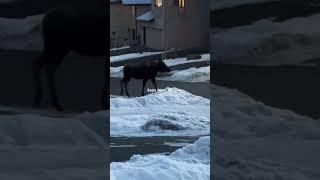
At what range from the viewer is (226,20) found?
418 cm

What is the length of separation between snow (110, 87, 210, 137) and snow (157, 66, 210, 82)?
5755mm

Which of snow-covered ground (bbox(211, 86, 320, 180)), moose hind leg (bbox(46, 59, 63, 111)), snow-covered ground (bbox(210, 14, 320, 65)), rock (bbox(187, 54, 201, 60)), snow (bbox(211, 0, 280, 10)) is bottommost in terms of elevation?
rock (bbox(187, 54, 201, 60))

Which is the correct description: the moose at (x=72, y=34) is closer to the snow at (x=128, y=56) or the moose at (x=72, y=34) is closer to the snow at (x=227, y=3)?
the snow at (x=227, y=3)

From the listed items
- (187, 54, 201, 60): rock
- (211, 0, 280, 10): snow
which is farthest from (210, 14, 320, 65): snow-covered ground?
(187, 54, 201, 60): rock

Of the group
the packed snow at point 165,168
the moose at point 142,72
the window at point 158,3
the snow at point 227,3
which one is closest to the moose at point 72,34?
the snow at point 227,3

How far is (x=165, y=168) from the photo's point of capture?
770 centimetres

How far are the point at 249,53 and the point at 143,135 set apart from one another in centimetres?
799

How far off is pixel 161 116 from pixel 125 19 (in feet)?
100

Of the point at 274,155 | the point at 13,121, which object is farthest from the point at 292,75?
the point at 13,121

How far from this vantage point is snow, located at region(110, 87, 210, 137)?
1262 cm

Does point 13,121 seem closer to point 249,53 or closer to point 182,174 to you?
point 249,53

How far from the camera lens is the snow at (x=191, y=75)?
24297mm

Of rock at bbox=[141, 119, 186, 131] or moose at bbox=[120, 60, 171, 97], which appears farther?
moose at bbox=[120, 60, 171, 97]

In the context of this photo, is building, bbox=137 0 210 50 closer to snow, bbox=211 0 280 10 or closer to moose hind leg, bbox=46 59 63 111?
snow, bbox=211 0 280 10
